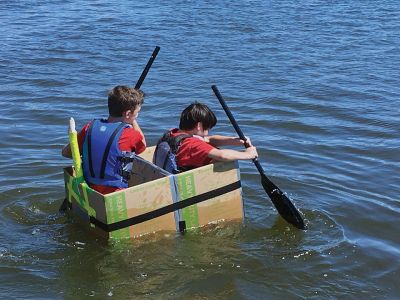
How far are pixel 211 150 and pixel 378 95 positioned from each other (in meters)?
5.74

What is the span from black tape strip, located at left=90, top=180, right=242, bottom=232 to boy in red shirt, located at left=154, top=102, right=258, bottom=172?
0.26 meters

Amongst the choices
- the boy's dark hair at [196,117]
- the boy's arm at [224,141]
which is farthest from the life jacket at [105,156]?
the boy's arm at [224,141]

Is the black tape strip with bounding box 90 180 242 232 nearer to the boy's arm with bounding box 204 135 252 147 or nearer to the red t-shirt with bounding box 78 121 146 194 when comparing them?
the red t-shirt with bounding box 78 121 146 194

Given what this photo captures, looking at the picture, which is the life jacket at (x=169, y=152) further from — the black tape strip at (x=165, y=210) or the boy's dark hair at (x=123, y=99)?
the boy's dark hair at (x=123, y=99)

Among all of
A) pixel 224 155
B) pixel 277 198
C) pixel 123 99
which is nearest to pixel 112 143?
pixel 123 99

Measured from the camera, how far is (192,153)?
6020mm

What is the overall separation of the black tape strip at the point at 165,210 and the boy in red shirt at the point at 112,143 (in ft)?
1.08

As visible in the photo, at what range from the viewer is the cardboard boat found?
18.2ft

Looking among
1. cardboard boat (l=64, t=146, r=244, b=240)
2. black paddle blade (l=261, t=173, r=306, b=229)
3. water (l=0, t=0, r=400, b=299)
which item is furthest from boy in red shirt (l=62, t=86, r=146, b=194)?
black paddle blade (l=261, t=173, r=306, b=229)

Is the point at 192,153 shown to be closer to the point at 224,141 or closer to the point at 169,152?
the point at 169,152

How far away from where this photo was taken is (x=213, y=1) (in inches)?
747

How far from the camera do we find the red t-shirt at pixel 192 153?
600 cm

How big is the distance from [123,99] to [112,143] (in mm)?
371

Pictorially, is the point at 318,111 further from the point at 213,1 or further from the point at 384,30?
the point at 213,1
